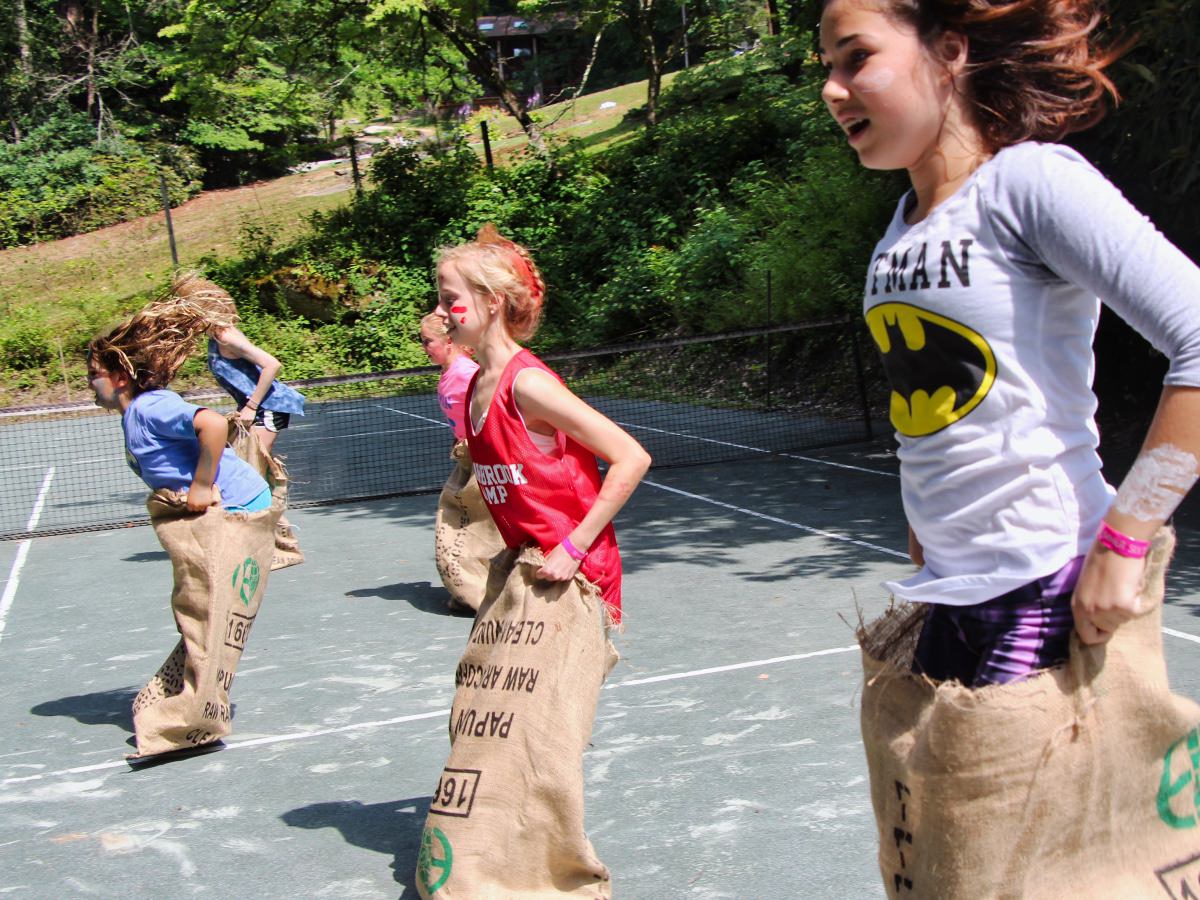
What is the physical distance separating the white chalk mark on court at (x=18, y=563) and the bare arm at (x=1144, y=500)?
24.1ft

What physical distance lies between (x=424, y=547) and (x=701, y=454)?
4657mm

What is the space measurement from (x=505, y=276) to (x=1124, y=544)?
224cm

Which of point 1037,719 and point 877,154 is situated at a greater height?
point 877,154

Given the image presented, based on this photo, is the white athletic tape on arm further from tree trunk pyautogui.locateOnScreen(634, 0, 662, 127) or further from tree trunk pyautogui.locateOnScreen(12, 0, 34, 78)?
tree trunk pyautogui.locateOnScreen(12, 0, 34, 78)

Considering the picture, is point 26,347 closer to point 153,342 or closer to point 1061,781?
point 153,342

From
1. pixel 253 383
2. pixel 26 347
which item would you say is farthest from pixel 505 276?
pixel 26 347

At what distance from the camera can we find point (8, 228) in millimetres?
37156

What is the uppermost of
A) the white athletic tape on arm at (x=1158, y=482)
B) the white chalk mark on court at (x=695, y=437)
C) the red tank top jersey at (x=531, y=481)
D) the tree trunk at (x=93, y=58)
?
the tree trunk at (x=93, y=58)

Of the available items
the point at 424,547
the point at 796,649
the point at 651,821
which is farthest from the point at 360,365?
the point at 651,821

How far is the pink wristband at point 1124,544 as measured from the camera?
1833mm

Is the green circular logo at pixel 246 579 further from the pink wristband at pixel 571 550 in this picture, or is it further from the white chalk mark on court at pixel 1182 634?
the white chalk mark on court at pixel 1182 634

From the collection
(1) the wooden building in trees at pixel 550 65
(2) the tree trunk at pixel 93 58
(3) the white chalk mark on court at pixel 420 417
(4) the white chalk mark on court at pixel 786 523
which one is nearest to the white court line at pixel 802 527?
(4) the white chalk mark on court at pixel 786 523

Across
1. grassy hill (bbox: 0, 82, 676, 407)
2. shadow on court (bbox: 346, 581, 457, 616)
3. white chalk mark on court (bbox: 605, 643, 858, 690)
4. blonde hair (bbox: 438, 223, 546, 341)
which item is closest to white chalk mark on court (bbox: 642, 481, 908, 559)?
white chalk mark on court (bbox: 605, 643, 858, 690)

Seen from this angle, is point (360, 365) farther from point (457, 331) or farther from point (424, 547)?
point (457, 331)
